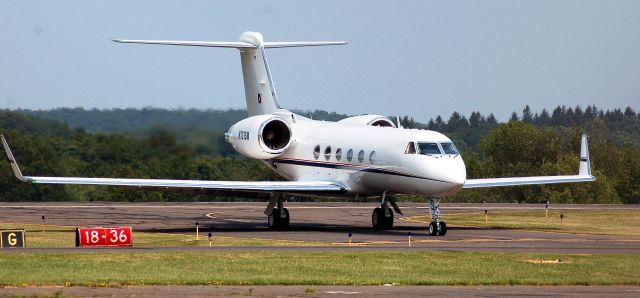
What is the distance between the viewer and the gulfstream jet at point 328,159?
36.1 meters

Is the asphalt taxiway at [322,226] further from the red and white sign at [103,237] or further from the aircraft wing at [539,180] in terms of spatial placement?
the aircraft wing at [539,180]

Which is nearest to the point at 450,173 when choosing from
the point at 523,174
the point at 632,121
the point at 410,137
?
the point at 410,137

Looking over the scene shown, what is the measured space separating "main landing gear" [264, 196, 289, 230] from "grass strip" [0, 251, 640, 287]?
11689 mm

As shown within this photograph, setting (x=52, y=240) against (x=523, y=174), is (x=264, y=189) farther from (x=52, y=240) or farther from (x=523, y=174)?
(x=523, y=174)

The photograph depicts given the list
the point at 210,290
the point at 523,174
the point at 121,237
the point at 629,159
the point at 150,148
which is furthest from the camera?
the point at 629,159

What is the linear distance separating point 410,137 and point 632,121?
143m

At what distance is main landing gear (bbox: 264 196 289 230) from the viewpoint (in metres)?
39.8

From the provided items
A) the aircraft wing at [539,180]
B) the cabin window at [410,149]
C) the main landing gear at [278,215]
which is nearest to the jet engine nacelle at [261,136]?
the main landing gear at [278,215]

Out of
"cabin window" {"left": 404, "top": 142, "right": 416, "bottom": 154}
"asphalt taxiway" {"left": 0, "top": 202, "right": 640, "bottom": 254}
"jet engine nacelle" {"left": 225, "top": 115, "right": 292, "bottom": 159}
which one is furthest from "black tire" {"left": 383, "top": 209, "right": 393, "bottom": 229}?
"jet engine nacelle" {"left": 225, "top": 115, "right": 292, "bottom": 159}

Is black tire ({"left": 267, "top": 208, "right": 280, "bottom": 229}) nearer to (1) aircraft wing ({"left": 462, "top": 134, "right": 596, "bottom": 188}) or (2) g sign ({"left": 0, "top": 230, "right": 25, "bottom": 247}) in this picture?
(1) aircraft wing ({"left": 462, "top": 134, "right": 596, "bottom": 188})

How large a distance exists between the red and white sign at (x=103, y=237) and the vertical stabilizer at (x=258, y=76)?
1683 cm

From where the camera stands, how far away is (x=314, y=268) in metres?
24.5

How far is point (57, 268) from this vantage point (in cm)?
2364

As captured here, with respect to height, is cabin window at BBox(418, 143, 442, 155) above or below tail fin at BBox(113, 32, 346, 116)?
below
